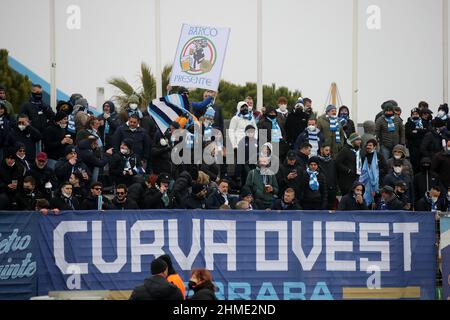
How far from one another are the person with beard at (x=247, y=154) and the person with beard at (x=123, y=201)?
319 cm

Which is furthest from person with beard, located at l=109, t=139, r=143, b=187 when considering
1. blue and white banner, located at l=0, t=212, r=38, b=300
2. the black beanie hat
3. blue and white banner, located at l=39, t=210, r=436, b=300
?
the black beanie hat

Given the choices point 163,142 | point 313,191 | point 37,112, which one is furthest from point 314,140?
point 37,112

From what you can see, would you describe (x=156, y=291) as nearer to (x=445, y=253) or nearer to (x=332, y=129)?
(x=445, y=253)

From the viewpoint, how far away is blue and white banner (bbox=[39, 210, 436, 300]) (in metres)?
21.4

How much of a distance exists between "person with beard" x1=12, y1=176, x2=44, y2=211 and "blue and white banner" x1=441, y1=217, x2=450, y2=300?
24.7 ft

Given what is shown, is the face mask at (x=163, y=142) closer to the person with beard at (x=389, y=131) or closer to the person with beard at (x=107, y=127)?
the person with beard at (x=107, y=127)

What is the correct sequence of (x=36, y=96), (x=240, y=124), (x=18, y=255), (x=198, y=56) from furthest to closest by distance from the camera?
(x=198, y=56), (x=240, y=124), (x=36, y=96), (x=18, y=255)

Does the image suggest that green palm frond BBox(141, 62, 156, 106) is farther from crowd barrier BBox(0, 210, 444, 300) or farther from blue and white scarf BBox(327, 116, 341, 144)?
crowd barrier BBox(0, 210, 444, 300)

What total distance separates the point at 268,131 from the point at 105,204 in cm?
466

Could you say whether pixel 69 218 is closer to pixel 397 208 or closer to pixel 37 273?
pixel 37 273

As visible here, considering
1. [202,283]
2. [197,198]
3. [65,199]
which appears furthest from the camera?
[197,198]

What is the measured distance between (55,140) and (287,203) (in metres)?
4.96

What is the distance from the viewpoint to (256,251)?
21.8 meters
